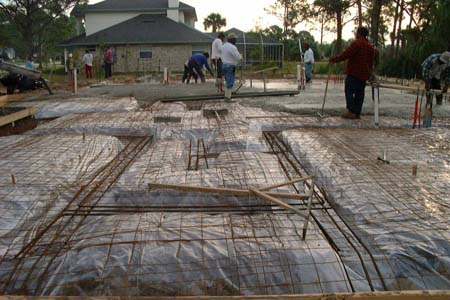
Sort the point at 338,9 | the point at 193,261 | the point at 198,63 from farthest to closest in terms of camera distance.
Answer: the point at 338,9, the point at 198,63, the point at 193,261

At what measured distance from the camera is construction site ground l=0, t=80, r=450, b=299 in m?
2.06

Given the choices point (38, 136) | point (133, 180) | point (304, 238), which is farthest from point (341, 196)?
point (38, 136)

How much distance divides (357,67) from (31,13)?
2632 centimetres

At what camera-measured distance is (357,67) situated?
238 inches

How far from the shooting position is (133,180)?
3352 mm

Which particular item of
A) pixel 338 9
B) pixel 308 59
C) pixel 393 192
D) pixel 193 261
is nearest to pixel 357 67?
pixel 393 192

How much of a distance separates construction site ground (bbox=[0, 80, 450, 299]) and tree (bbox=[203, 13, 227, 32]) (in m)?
44.7

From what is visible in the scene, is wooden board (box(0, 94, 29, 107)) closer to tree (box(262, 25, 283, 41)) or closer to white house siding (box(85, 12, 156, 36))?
white house siding (box(85, 12, 156, 36))

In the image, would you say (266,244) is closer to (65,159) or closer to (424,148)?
(65,159)

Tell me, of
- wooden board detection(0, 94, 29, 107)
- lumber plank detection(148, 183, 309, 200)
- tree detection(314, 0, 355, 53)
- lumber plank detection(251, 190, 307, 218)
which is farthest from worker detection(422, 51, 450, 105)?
tree detection(314, 0, 355, 53)

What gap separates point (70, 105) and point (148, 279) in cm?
597

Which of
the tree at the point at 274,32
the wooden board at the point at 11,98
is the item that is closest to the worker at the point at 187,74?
the wooden board at the point at 11,98

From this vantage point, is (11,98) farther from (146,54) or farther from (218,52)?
(146,54)

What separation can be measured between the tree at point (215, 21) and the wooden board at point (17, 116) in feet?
140
